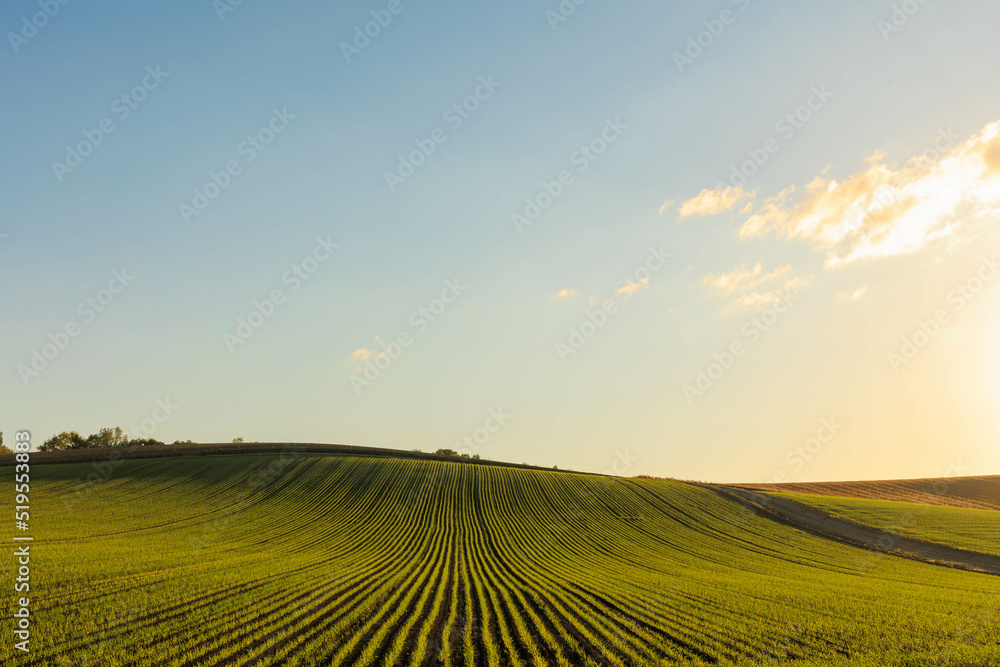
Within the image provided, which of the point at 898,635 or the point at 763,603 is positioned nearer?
the point at 898,635

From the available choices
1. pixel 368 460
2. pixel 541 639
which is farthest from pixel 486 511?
pixel 541 639

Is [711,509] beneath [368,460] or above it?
beneath

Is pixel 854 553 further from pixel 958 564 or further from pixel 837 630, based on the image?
pixel 837 630

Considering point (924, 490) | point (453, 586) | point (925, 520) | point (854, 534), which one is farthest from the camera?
point (924, 490)

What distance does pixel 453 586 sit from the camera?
75.9ft

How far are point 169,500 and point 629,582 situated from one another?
4435cm

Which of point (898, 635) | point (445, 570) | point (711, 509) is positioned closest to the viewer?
point (898, 635)

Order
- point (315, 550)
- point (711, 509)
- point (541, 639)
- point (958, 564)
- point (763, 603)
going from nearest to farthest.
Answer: point (541, 639) < point (763, 603) < point (315, 550) < point (958, 564) < point (711, 509)

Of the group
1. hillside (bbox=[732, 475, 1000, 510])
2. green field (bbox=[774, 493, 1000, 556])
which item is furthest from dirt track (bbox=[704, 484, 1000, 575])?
hillside (bbox=[732, 475, 1000, 510])

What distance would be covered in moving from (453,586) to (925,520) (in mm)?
58369

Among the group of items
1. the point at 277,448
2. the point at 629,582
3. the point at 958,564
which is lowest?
the point at 958,564

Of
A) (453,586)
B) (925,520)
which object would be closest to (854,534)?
(925,520)

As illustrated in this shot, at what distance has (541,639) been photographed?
50.9 feet

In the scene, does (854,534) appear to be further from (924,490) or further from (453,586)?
(453,586)
